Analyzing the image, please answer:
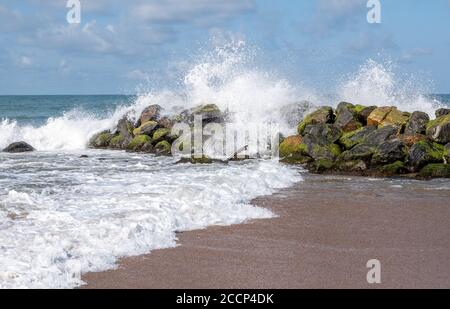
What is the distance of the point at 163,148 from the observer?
18.6m

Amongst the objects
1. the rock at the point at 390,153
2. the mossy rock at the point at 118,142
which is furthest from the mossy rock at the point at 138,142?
the rock at the point at 390,153

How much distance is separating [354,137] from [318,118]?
237cm

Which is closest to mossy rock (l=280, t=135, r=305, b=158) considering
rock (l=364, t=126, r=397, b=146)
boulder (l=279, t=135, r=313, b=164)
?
boulder (l=279, t=135, r=313, b=164)

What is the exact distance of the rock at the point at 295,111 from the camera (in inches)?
785

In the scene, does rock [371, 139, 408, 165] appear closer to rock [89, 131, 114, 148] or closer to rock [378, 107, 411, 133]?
rock [378, 107, 411, 133]

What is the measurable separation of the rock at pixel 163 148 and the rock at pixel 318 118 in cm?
432

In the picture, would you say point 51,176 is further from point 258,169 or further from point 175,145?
point 175,145

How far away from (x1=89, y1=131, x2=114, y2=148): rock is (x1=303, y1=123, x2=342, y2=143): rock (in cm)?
883

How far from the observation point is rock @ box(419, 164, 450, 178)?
13.0 m

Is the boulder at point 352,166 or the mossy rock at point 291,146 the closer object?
the boulder at point 352,166

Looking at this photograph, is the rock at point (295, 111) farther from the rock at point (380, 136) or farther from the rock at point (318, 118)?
the rock at point (380, 136)

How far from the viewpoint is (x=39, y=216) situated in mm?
7684
